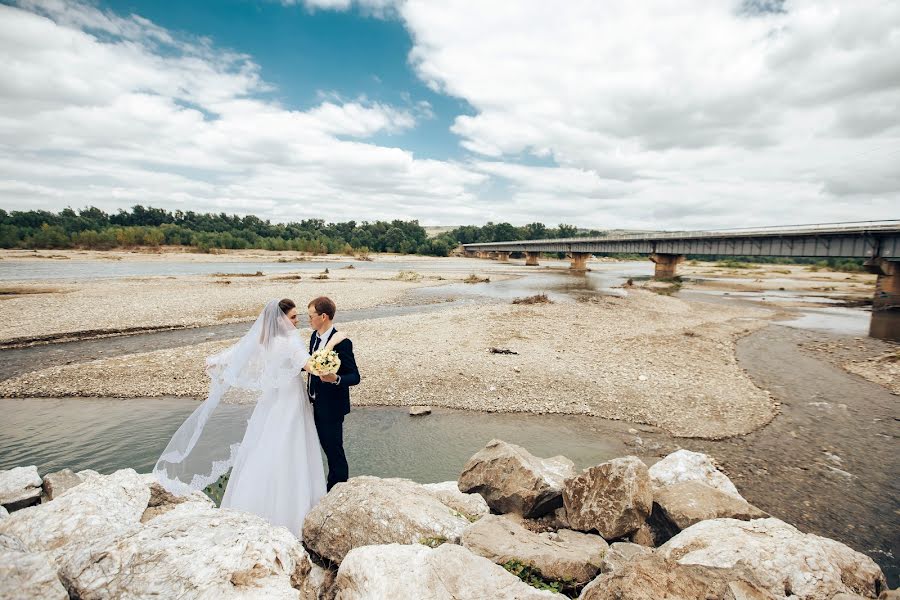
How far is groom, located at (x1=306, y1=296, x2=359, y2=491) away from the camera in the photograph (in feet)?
19.9

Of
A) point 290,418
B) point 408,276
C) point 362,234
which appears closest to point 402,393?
point 290,418

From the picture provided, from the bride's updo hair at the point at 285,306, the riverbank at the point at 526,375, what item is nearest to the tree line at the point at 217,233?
the riverbank at the point at 526,375

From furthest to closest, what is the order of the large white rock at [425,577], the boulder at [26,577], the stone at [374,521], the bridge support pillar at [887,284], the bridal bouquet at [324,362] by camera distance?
the bridge support pillar at [887,284], the bridal bouquet at [324,362], the stone at [374,521], the large white rock at [425,577], the boulder at [26,577]

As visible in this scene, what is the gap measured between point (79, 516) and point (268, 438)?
223 cm

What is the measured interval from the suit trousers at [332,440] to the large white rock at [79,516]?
2.46 metres

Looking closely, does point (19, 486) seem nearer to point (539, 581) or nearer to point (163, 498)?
point (163, 498)

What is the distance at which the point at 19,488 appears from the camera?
655cm

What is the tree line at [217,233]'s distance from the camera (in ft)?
330

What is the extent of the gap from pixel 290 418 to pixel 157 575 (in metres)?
2.76

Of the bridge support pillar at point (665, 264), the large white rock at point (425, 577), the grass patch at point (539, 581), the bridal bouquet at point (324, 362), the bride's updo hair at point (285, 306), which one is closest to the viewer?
the large white rock at point (425, 577)

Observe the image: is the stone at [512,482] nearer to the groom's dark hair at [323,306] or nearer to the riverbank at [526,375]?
the groom's dark hair at [323,306]

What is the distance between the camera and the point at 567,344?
795 inches

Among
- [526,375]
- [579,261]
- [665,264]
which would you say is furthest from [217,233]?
[526,375]

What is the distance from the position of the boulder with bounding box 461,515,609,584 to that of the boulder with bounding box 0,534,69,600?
3.71m
